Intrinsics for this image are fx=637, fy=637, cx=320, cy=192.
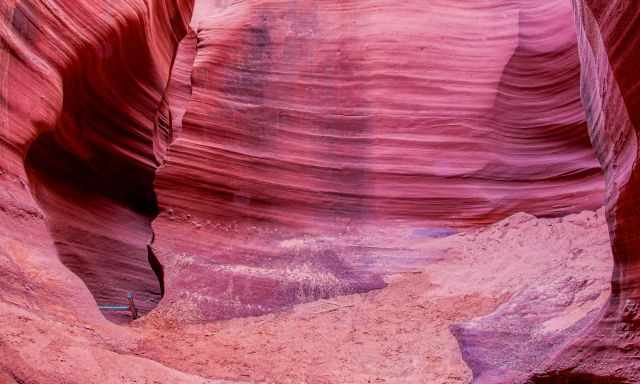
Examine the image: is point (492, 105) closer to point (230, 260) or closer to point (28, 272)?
point (230, 260)

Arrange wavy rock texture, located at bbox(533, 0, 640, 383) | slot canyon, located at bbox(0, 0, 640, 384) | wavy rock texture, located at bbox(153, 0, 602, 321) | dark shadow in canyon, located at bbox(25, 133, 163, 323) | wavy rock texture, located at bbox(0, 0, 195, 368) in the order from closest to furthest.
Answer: wavy rock texture, located at bbox(533, 0, 640, 383), slot canyon, located at bbox(0, 0, 640, 384), wavy rock texture, located at bbox(0, 0, 195, 368), dark shadow in canyon, located at bbox(25, 133, 163, 323), wavy rock texture, located at bbox(153, 0, 602, 321)

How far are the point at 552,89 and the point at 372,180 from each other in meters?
2.67

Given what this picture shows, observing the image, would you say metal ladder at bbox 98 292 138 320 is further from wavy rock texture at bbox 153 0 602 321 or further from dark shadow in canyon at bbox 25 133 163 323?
wavy rock texture at bbox 153 0 602 321

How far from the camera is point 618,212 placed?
3568 millimetres

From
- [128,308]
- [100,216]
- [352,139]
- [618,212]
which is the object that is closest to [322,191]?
[352,139]

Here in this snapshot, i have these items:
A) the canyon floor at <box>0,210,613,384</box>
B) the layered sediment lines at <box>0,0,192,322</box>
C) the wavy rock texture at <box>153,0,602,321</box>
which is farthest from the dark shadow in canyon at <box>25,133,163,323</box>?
the canyon floor at <box>0,210,613,384</box>

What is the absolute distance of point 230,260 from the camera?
7.37 metres

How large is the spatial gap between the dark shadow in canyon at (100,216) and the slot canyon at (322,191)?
32mm

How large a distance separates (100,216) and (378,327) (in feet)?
14.2

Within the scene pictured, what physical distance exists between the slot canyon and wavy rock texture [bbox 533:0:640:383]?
0.02 meters

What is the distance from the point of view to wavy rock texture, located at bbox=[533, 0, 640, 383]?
320 cm

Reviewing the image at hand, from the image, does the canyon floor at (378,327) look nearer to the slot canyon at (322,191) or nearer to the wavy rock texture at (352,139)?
the slot canyon at (322,191)

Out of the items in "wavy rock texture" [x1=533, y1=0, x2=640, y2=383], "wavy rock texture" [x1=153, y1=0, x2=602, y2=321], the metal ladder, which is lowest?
the metal ladder

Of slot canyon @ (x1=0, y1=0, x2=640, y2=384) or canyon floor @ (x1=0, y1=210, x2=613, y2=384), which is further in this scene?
slot canyon @ (x1=0, y1=0, x2=640, y2=384)
